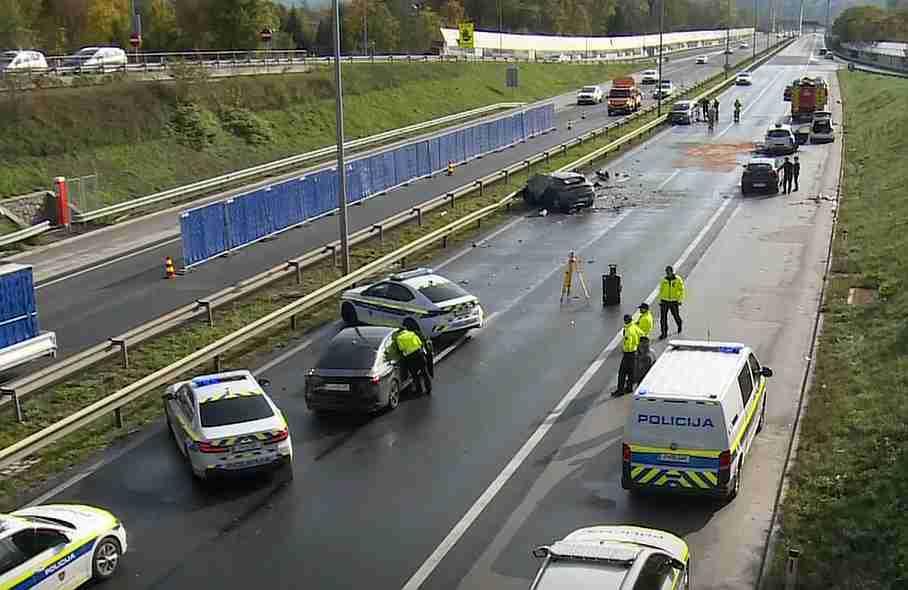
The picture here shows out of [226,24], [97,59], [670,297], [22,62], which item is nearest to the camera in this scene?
[670,297]

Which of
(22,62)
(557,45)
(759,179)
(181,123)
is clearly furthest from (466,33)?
(759,179)

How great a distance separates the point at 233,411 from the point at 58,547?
3.87 metres

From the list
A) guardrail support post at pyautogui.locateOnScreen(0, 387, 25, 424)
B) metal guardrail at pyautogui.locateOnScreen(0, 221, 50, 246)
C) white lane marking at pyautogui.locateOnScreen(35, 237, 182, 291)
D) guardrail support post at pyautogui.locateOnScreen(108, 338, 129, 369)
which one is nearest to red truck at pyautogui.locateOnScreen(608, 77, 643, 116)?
white lane marking at pyautogui.locateOnScreen(35, 237, 182, 291)

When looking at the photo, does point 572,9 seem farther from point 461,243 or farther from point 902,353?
point 902,353

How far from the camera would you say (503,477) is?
15227 millimetres

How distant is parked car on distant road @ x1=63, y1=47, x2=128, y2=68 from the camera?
5342cm

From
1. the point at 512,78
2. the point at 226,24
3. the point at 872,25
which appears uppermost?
the point at 872,25

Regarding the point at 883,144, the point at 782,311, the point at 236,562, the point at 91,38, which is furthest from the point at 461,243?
the point at 91,38

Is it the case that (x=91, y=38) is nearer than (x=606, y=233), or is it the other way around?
(x=606, y=233)

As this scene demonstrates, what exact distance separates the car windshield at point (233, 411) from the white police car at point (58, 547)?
8.21 feet

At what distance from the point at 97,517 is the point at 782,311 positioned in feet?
55.0

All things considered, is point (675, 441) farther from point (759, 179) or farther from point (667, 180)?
point (667, 180)

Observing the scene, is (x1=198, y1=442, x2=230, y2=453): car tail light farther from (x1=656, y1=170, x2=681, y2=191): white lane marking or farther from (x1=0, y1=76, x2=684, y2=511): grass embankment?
(x1=656, y1=170, x2=681, y2=191): white lane marking

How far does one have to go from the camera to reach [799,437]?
16328 mm
